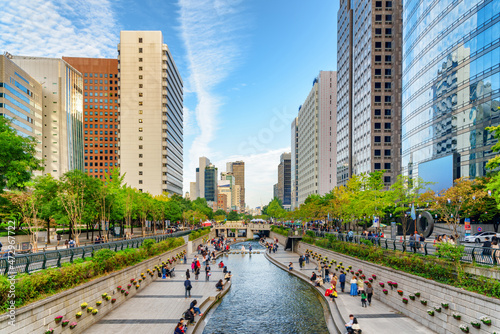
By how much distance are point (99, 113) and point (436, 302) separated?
181m

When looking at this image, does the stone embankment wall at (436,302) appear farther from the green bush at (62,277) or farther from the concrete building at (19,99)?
the concrete building at (19,99)

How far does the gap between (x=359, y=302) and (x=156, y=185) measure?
302ft

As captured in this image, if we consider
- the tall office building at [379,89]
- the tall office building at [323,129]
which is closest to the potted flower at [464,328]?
the tall office building at [379,89]

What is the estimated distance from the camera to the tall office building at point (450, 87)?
46.4m

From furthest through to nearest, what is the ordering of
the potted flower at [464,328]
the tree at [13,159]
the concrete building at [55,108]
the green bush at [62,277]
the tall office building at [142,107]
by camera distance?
the concrete building at [55,108] < the tall office building at [142,107] < the tree at [13,159] < the potted flower at [464,328] < the green bush at [62,277]

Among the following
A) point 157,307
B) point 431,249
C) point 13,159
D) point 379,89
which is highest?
point 379,89

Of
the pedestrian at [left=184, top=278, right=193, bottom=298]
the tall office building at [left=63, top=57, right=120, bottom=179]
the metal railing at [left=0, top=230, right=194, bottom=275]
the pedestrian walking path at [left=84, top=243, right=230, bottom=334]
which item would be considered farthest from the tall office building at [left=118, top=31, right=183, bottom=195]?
the metal railing at [left=0, top=230, right=194, bottom=275]

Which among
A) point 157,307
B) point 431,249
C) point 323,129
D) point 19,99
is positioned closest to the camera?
point 431,249

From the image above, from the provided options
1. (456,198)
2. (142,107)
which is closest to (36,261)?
(456,198)

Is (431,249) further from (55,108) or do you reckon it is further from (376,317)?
(55,108)

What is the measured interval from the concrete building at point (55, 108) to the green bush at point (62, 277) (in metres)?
128

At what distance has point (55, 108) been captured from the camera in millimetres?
143000

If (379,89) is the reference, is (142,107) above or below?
below

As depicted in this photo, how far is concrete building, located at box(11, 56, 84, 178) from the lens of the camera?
13738 centimetres
